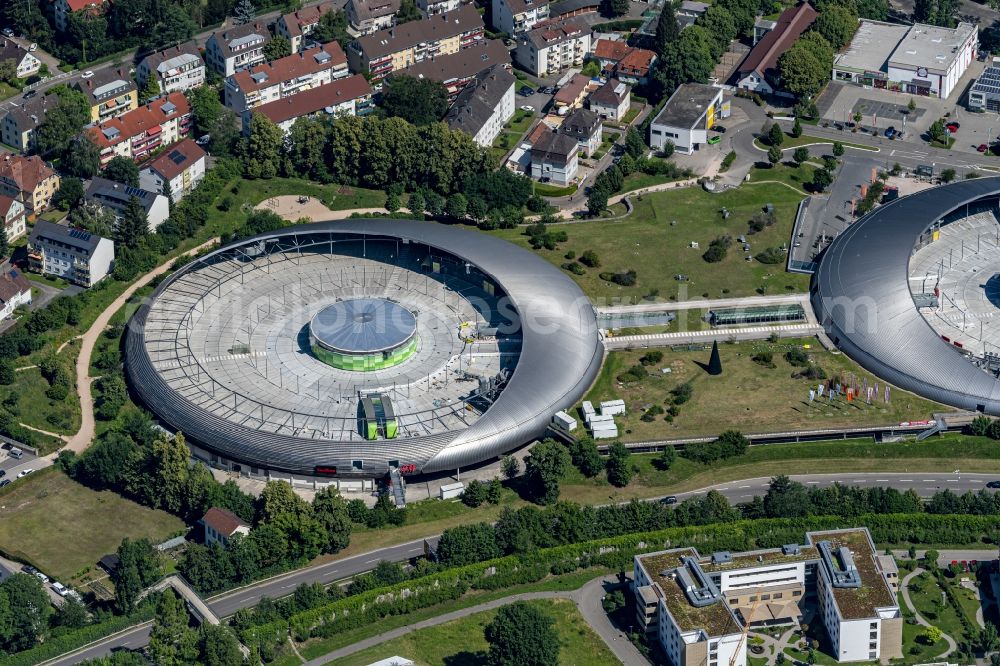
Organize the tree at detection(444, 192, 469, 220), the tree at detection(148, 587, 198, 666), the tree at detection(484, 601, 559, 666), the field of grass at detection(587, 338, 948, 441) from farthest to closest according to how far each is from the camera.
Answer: the tree at detection(444, 192, 469, 220)
the field of grass at detection(587, 338, 948, 441)
the tree at detection(148, 587, 198, 666)
the tree at detection(484, 601, 559, 666)

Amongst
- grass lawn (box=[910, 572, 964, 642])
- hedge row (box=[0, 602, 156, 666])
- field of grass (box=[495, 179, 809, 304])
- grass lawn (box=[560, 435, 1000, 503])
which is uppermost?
hedge row (box=[0, 602, 156, 666])

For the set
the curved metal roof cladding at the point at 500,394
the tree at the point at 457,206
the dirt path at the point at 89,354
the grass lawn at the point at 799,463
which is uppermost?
the curved metal roof cladding at the point at 500,394

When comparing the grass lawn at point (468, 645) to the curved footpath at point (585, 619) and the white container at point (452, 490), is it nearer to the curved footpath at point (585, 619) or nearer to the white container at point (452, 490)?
the curved footpath at point (585, 619)

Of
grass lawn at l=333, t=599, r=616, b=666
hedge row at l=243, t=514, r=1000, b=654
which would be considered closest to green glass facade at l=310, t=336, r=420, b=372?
hedge row at l=243, t=514, r=1000, b=654

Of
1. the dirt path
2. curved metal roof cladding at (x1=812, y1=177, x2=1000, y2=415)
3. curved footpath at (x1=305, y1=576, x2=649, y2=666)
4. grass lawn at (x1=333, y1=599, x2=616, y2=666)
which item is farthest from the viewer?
curved metal roof cladding at (x1=812, y1=177, x2=1000, y2=415)

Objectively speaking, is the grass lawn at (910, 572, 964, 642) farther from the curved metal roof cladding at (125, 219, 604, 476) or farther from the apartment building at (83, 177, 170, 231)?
the apartment building at (83, 177, 170, 231)

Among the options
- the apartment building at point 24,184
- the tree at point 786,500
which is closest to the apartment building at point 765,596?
the tree at point 786,500
